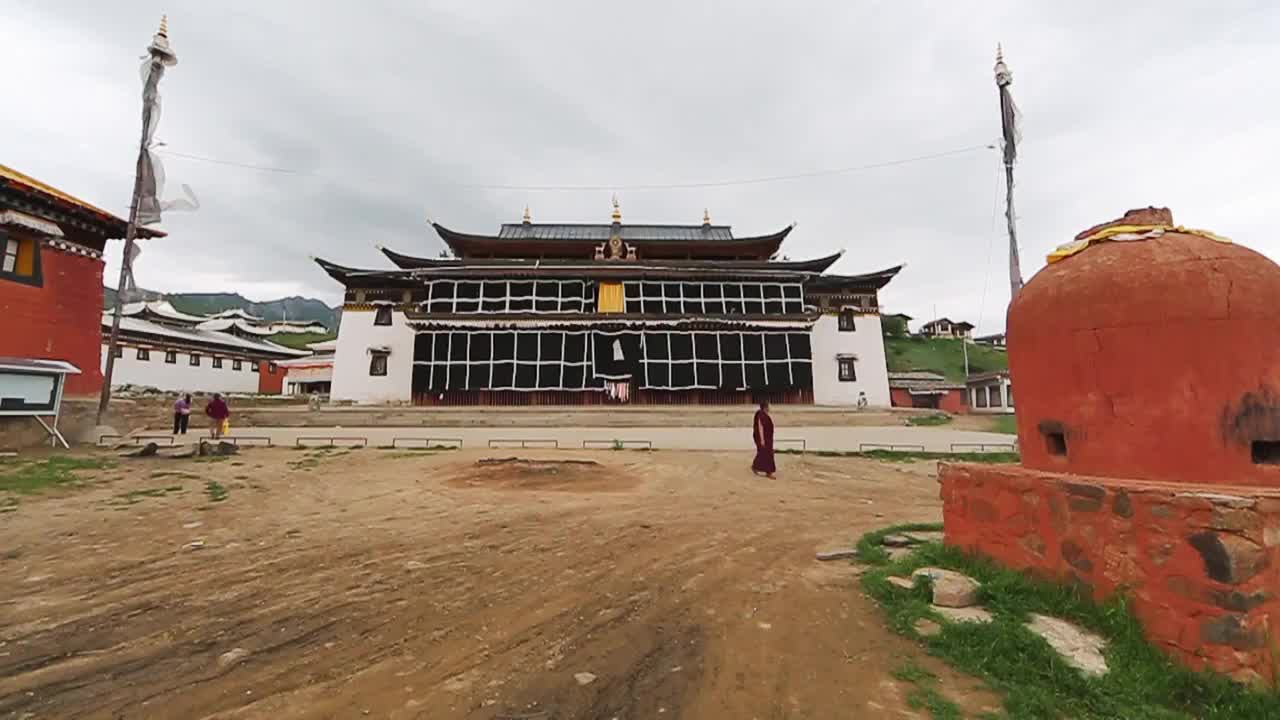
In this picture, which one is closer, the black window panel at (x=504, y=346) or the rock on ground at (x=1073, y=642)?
the rock on ground at (x=1073, y=642)

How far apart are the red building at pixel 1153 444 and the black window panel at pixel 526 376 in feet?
76.5

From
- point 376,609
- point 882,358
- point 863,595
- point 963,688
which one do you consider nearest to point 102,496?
point 376,609

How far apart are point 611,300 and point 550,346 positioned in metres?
4.07

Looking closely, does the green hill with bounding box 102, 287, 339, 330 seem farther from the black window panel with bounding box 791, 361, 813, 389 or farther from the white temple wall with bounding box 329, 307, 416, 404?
the black window panel with bounding box 791, 361, 813, 389

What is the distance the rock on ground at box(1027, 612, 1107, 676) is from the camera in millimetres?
2939

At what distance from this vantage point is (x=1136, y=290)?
158 inches

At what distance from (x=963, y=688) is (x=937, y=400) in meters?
39.4

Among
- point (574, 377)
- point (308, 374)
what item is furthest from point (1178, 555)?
point (308, 374)

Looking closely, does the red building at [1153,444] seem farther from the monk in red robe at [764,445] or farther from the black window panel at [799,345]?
the black window panel at [799,345]

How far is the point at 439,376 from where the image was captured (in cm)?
2673

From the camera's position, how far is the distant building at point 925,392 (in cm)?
3650

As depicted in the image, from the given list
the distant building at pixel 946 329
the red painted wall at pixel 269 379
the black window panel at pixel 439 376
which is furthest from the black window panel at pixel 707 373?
the distant building at pixel 946 329

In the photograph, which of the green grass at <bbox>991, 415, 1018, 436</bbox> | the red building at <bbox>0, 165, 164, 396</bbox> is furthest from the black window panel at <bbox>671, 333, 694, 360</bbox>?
the red building at <bbox>0, 165, 164, 396</bbox>

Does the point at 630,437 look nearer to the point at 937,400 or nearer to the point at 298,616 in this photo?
the point at 298,616
